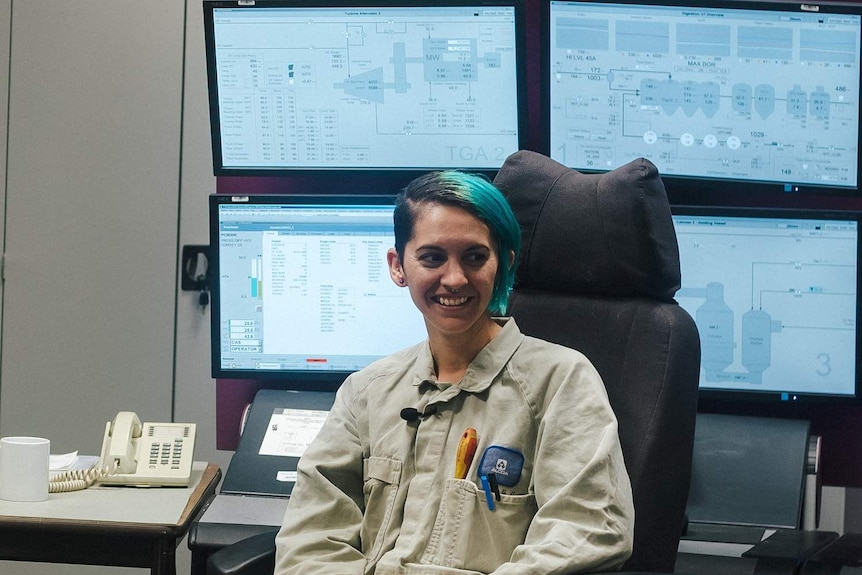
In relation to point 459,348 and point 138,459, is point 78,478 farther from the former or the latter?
point 459,348

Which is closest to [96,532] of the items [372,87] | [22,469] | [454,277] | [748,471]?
[22,469]

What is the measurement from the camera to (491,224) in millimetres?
1557

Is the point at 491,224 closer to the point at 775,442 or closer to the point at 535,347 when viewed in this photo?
the point at 535,347

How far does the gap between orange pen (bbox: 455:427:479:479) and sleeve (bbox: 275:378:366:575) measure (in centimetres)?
18

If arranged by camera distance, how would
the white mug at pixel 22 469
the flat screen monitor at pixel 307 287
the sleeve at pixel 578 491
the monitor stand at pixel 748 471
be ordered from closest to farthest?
1. the sleeve at pixel 578 491
2. the white mug at pixel 22 469
3. the monitor stand at pixel 748 471
4. the flat screen monitor at pixel 307 287

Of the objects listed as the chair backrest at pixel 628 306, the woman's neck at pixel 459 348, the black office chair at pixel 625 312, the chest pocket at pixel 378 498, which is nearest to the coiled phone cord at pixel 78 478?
the black office chair at pixel 625 312

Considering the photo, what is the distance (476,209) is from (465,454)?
1.17 feet

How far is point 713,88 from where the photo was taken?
6.97 feet

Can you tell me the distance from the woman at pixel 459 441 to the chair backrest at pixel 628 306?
105 millimetres

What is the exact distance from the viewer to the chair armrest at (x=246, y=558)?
1480 mm

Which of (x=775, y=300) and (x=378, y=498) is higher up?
(x=775, y=300)

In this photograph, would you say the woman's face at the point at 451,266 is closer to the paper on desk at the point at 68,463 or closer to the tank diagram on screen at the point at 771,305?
the tank diagram on screen at the point at 771,305

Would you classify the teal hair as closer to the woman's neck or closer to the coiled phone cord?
the woman's neck

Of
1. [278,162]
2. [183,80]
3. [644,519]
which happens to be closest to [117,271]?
[183,80]
